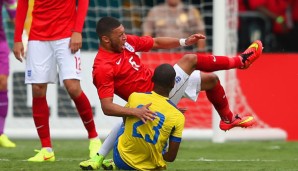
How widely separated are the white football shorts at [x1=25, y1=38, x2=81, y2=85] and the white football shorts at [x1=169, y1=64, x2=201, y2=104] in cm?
113

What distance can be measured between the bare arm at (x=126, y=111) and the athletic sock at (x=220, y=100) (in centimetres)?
116

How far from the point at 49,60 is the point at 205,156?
197cm

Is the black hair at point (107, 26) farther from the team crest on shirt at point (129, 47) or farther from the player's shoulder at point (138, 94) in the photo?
the player's shoulder at point (138, 94)

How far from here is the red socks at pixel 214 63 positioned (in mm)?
9109

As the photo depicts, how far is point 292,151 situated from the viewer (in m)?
11.4

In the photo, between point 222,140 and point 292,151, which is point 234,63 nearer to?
point 292,151

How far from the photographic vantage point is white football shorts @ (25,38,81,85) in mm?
9875

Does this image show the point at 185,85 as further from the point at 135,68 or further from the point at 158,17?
the point at 158,17

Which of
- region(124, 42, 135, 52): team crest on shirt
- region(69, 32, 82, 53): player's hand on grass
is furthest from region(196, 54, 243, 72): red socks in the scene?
region(69, 32, 82, 53): player's hand on grass

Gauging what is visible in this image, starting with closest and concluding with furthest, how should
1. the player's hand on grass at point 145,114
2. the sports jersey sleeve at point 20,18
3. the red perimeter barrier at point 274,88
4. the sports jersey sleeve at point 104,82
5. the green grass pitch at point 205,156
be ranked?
the player's hand on grass at point 145,114
the sports jersey sleeve at point 104,82
the green grass pitch at point 205,156
the sports jersey sleeve at point 20,18
the red perimeter barrier at point 274,88

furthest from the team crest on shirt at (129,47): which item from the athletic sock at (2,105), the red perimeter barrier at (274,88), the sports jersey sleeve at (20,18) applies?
the red perimeter barrier at (274,88)

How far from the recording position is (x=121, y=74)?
893 cm

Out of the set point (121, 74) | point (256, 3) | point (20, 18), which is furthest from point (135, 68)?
point (256, 3)

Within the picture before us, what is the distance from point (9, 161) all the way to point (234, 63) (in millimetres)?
2328
